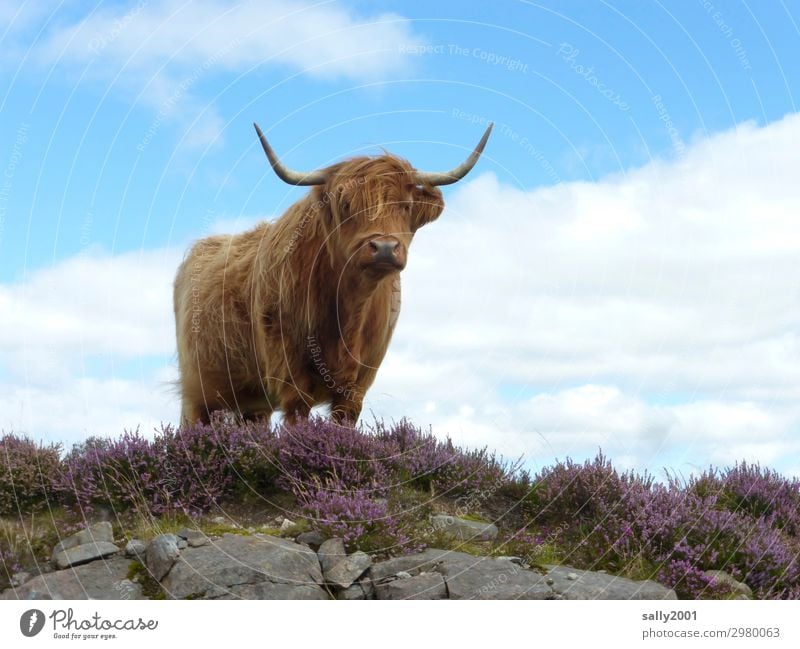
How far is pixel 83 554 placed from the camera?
6.01 meters

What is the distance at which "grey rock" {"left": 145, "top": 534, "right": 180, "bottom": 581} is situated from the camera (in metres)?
5.75

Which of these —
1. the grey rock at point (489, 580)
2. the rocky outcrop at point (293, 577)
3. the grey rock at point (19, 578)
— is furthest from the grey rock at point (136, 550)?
the grey rock at point (489, 580)

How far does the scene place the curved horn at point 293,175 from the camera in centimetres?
820

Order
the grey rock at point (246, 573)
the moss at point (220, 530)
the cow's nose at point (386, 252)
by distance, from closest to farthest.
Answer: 1. the grey rock at point (246, 573)
2. the moss at point (220, 530)
3. the cow's nose at point (386, 252)

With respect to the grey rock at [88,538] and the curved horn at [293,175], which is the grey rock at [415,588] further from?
the curved horn at [293,175]

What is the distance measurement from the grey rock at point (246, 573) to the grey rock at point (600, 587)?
1.56 meters

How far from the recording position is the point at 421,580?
5.62 metres

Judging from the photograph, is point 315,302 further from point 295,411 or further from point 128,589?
point 128,589

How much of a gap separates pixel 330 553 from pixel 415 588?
627mm

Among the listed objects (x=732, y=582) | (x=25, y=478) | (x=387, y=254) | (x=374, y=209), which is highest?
(x=374, y=209)

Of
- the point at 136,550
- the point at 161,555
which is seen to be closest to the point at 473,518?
the point at 161,555

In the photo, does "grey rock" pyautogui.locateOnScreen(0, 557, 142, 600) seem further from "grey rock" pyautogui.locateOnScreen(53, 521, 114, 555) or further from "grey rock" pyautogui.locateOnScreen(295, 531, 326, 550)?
"grey rock" pyautogui.locateOnScreen(295, 531, 326, 550)

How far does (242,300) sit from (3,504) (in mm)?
3251

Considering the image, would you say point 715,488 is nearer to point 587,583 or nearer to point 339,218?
point 587,583
